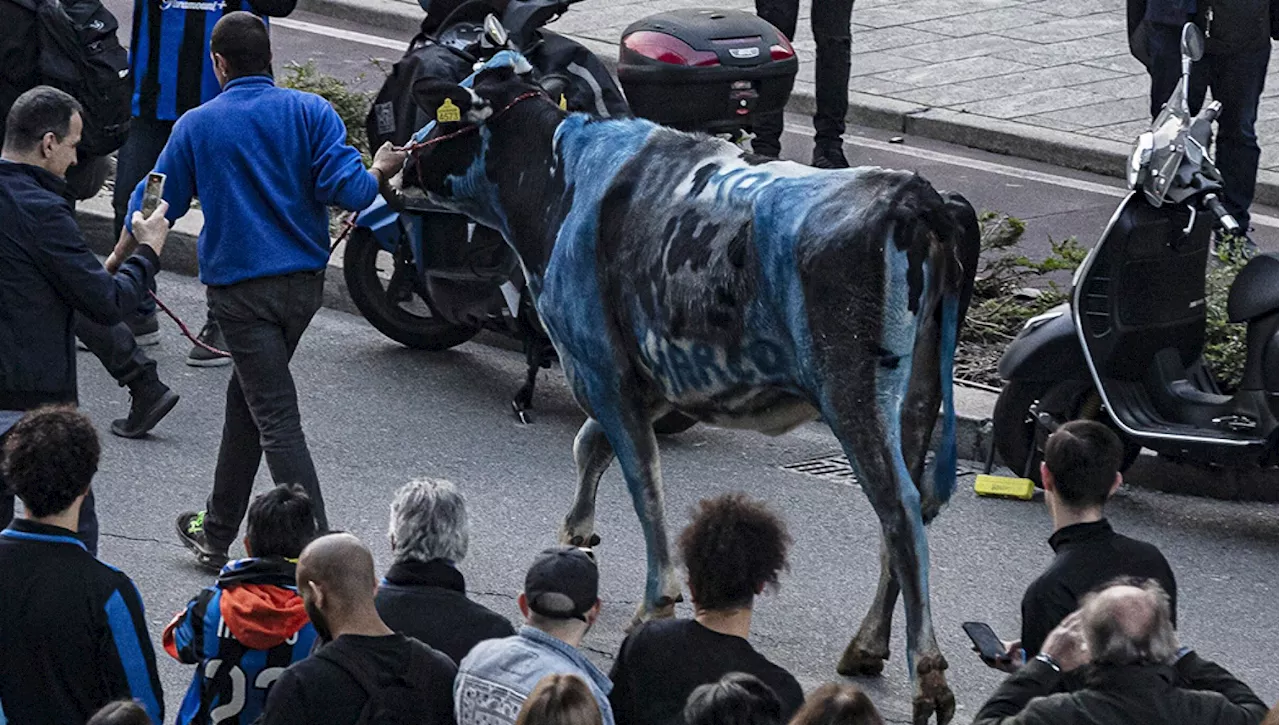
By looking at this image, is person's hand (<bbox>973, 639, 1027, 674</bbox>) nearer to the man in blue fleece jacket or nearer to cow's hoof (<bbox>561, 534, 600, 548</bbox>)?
cow's hoof (<bbox>561, 534, 600, 548</bbox>)

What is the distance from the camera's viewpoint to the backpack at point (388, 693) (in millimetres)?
5195

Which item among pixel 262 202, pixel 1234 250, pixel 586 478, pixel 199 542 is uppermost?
pixel 262 202

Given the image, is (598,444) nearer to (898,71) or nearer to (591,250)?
(591,250)

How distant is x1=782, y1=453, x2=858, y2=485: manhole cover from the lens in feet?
31.8

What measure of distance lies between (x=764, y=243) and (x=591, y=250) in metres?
0.77

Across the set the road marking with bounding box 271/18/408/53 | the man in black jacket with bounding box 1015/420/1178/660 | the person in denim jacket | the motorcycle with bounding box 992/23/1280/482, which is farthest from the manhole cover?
the road marking with bounding box 271/18/408/53

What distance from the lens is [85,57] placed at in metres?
10.7

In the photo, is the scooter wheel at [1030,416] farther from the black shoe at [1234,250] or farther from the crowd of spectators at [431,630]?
the crowd of spectators at [431,630]

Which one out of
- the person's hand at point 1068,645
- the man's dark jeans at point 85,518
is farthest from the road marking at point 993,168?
the person's hand at point 1068,645

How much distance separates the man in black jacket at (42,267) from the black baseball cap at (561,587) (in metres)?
2.38

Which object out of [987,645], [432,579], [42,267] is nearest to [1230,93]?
[42,267]

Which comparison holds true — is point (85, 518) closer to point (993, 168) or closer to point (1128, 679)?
point (1128, 679)

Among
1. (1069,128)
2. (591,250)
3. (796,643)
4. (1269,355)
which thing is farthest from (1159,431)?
(1069,128)

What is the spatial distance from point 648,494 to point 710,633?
226 centimetres
